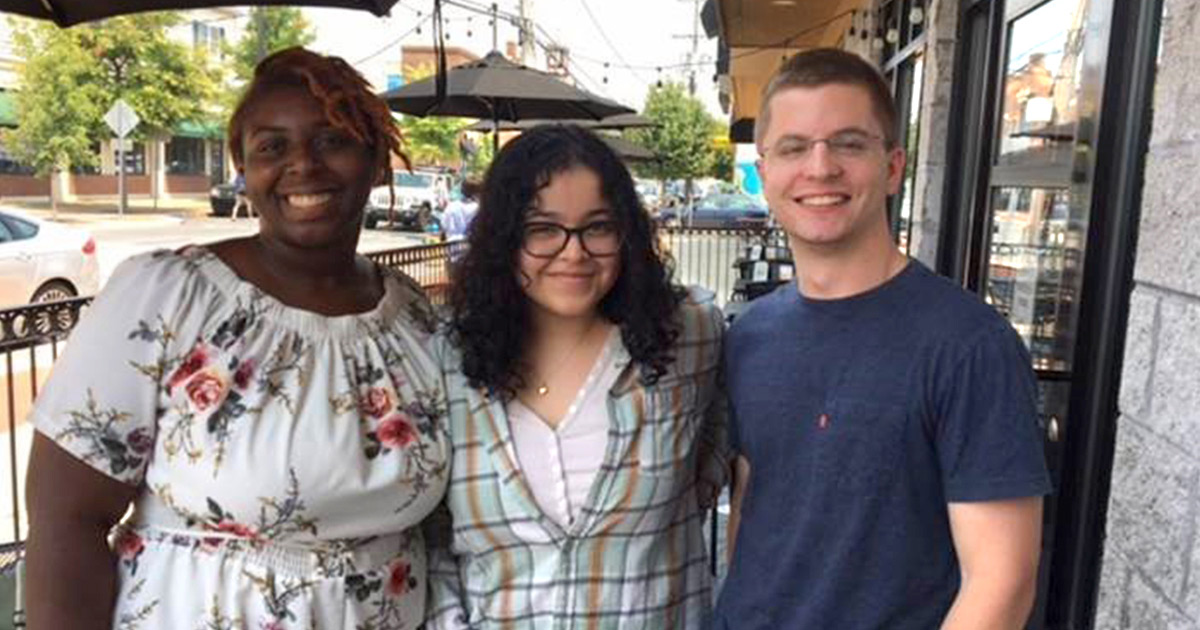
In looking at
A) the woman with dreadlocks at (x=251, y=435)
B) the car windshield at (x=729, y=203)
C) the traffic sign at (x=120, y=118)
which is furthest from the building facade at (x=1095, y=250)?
the car windshield at (x=729, y=203)

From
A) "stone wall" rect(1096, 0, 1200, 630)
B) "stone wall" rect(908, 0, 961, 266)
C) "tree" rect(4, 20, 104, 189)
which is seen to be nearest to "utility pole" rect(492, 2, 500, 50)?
"stone wall" rect(908, 0, 961, 266)

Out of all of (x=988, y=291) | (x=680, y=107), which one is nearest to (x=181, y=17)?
(x=680, y=107)

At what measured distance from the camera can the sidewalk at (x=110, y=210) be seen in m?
27.3

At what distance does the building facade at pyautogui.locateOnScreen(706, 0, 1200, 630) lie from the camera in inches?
68.9

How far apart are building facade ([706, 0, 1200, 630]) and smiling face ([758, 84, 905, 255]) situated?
647 mm

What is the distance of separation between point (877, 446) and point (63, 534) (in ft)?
4.21

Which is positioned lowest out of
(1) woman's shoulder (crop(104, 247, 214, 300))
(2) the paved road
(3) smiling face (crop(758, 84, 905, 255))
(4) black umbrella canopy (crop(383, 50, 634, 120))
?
(2) the paved road

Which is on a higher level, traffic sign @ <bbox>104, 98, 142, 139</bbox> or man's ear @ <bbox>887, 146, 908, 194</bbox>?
traffic sign @ <bbox>104, 98, 142, 139</bbox>

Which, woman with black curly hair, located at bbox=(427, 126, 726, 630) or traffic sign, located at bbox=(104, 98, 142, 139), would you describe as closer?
woman with black curly hair, located at bbox=(427, 126, 726, 630)

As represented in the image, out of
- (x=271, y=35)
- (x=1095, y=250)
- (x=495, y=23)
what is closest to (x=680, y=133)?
(x=271, y=35)

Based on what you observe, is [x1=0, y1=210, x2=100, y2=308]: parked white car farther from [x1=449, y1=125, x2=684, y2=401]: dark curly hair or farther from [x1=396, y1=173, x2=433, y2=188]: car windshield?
[x1=396, y1=173, x2=433, y2=188]: car windshield

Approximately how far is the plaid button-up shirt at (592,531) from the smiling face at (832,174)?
420 millimetres

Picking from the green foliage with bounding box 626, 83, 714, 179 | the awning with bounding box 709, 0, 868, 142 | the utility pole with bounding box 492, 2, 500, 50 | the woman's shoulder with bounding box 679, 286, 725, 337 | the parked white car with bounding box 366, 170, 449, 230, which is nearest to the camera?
the woman's shoulder with bounding box 679, 286, 725, 337

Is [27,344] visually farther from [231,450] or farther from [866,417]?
[866,417]
